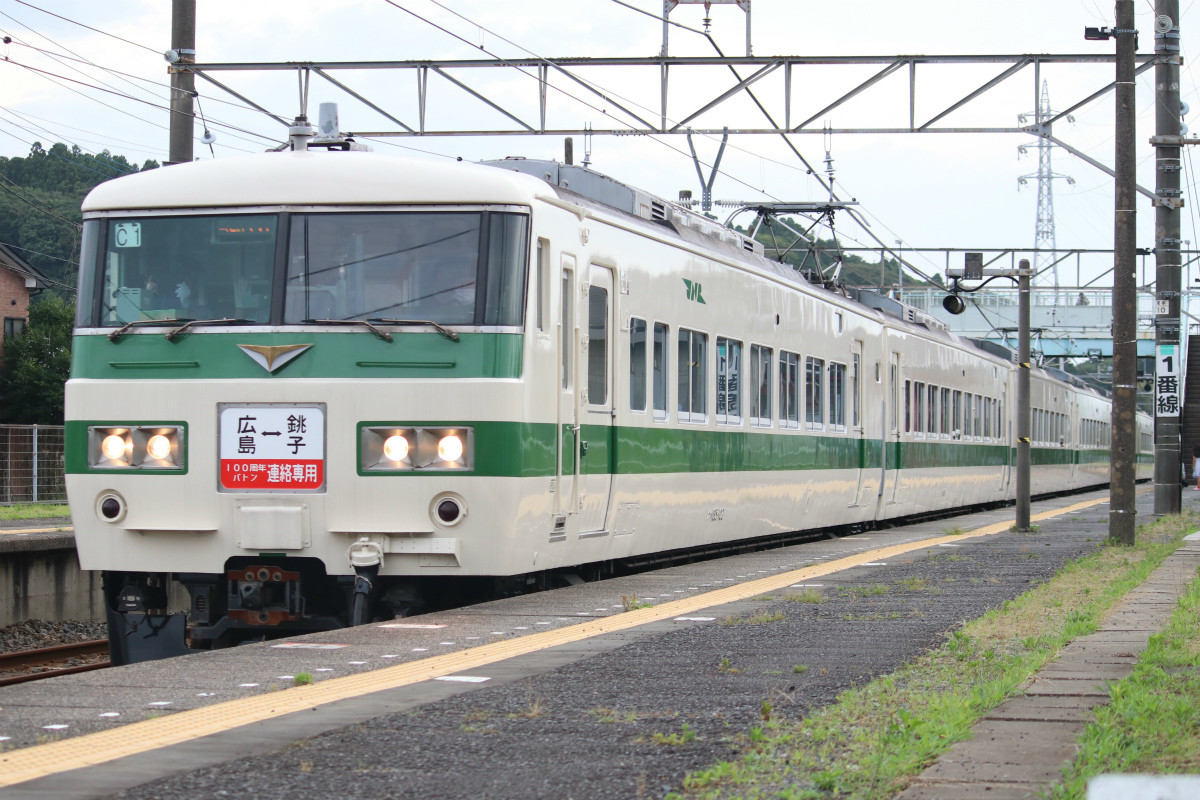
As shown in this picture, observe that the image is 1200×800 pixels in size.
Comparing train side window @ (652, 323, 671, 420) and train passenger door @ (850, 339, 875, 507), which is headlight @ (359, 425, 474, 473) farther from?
train passenger door @ (850, 339, 875, 507)

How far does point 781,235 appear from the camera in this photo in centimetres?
5456

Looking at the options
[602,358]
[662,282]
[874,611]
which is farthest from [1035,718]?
[662,282]

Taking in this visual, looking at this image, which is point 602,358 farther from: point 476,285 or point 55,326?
point 55,326

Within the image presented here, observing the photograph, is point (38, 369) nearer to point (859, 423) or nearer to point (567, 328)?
point (859, 423)

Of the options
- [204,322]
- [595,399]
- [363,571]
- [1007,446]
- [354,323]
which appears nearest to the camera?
[363,571]

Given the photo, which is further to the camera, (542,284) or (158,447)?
(542,284)

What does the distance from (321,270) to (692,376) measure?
4.27m

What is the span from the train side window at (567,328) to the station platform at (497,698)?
1.35 metres

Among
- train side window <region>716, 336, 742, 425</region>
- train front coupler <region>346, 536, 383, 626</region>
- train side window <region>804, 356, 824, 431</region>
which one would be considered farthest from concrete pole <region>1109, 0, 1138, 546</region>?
train front coupler <region>346, 536, 383, 626</region>

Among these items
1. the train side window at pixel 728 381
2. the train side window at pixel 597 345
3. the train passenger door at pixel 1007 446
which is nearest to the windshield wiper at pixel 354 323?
the train side window at pixel 597 345

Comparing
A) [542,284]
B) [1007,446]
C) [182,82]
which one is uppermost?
[182,82]

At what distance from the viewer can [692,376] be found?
469 inches

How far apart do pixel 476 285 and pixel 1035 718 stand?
4.24m

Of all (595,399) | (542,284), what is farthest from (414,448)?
(595,399)
